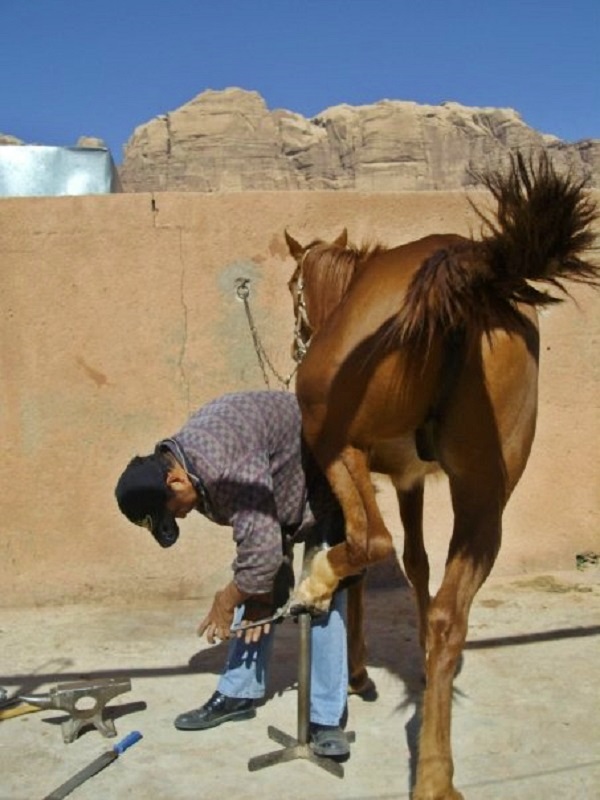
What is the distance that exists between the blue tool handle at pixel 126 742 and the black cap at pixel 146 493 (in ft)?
2.65

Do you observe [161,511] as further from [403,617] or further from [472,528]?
[403,617]

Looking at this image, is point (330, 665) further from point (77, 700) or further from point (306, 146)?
point (306, 146)

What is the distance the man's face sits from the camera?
256 centimetres

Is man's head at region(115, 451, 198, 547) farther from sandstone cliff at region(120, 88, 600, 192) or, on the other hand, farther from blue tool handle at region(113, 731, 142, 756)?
sandstone cliff at region(120, 88, 600, 192)

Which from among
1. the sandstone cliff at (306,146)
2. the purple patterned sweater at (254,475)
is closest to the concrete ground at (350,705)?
the purple patterned sweater at (254,475)

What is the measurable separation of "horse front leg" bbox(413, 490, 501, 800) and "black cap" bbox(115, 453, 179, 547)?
0.84m

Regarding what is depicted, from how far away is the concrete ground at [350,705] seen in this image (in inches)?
104

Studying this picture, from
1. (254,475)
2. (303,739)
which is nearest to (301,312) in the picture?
(254,475)

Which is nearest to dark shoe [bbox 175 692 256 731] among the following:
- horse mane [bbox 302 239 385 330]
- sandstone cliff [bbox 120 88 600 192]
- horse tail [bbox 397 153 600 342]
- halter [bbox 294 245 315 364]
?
halter [bbox 294 245 315 364]

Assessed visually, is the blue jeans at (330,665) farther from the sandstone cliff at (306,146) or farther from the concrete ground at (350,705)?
the sandstone cliff at (306,146)

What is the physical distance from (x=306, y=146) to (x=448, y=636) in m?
62.1

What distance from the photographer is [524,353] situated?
250cm

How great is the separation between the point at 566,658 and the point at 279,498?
1.66 meters

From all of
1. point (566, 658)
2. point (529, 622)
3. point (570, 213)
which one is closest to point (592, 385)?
point (529, 622)
